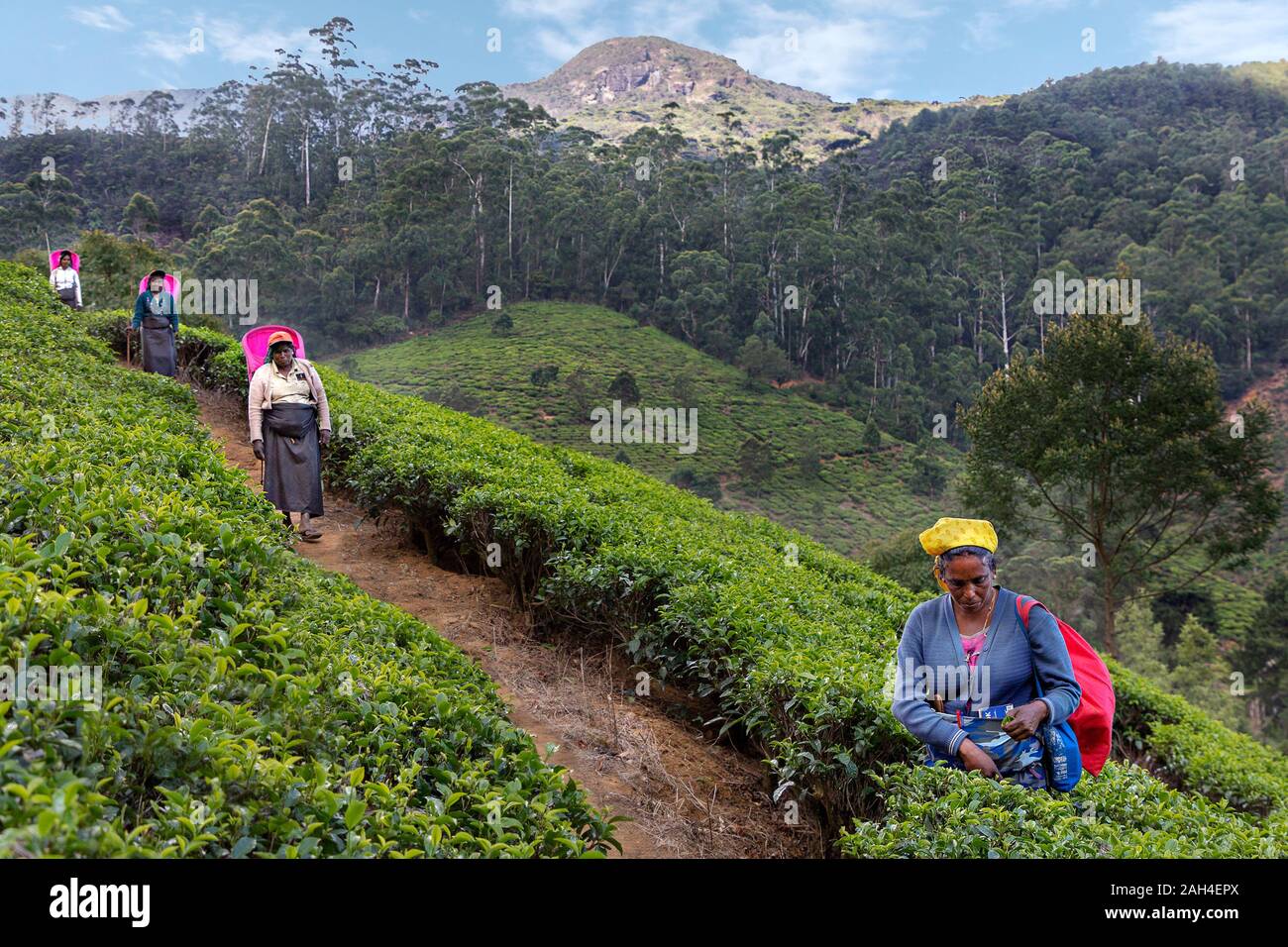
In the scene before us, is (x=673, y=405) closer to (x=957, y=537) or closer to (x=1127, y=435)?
(x=1127, y=435)

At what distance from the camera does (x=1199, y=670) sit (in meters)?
22.8

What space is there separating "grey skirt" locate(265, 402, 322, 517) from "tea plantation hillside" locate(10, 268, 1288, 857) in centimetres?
44

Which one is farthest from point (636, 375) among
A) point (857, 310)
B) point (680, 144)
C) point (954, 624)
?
point (954, 624)

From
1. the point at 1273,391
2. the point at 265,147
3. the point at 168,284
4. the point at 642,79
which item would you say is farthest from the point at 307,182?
the point at 642,79

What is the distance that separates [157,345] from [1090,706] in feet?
32.2

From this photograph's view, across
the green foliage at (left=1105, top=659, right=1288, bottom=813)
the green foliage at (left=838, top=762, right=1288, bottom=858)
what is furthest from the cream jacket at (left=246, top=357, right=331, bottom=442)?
the green foliage at (left=1105, top=659, right=1288, bottom=813)

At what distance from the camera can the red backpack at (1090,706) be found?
2.79 m

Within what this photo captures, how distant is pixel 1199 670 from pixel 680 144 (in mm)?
49811

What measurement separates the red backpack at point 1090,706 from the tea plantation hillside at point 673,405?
98.0ft

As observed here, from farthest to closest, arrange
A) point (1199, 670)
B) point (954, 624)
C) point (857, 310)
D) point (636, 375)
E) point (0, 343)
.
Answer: point (857, 310)
point (636, 375)
point (1199, 670)
point (0, 343)
point (954, 624)

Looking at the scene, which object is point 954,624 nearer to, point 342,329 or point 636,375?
point 636,375

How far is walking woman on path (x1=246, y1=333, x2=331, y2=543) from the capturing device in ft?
20.1

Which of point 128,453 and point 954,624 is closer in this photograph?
point 954,624

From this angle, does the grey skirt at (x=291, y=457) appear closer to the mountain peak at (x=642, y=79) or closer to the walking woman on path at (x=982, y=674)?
the walking woman on path at (x=982, y=674)
